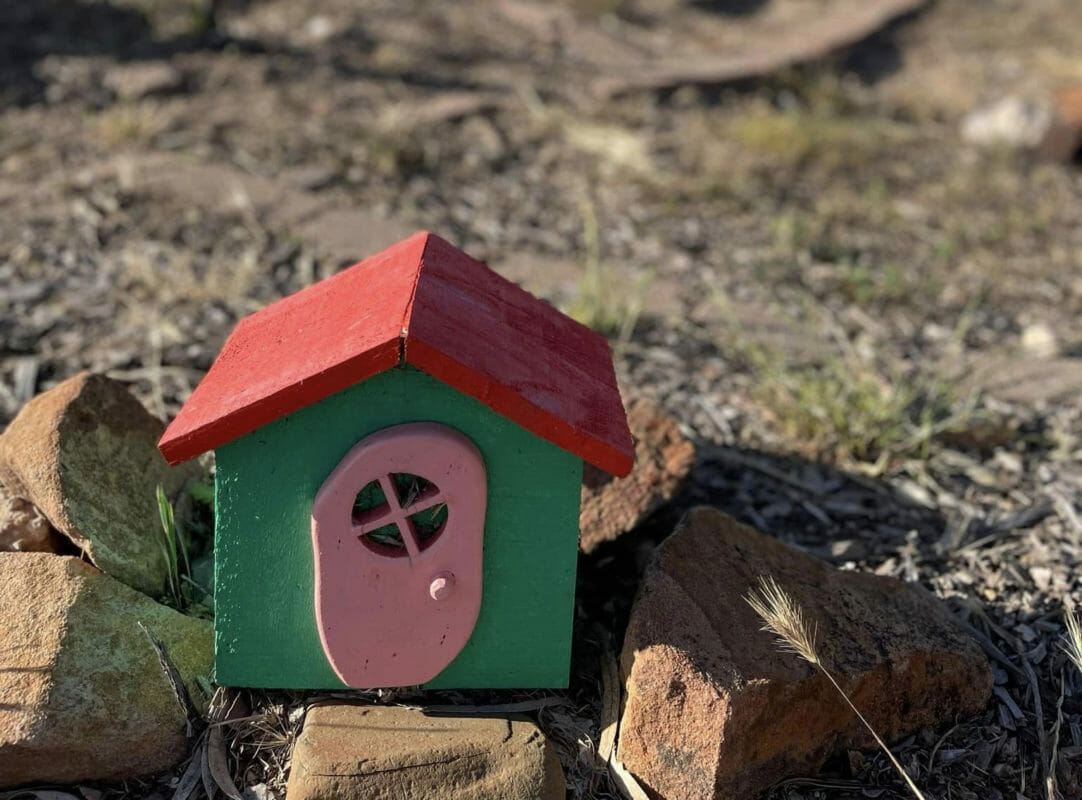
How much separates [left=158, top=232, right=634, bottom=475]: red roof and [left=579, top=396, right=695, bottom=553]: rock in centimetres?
54

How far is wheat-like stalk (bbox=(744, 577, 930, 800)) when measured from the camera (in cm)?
241

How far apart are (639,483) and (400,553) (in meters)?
0.91

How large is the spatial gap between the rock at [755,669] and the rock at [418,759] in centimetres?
24

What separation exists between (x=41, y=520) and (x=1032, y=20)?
8828mm

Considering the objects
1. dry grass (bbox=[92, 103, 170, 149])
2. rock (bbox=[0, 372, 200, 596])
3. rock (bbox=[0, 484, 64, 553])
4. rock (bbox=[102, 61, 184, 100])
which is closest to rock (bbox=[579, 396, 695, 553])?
rock (bbox=[0, 372, 200, 596])

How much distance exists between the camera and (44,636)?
246cm

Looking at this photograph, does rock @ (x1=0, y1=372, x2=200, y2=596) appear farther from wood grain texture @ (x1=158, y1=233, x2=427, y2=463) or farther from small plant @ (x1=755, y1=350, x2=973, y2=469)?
small plant @ (x1=755, y1=350, x2=973, y2=469)

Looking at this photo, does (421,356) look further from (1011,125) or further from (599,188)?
(1011,125)

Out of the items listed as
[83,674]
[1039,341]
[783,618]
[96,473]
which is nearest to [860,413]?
[1039,341]

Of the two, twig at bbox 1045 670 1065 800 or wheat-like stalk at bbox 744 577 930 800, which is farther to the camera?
twig at bbox 1045 670 1065 800

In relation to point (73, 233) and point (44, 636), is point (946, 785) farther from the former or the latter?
point (73, 233)

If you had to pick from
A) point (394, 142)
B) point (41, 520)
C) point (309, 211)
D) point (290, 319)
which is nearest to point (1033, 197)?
point (394, 142)

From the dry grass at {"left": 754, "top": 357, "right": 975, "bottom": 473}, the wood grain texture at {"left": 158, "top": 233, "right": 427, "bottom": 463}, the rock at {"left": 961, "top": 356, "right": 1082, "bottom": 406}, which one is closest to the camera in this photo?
the wood grain texture at {"left": 158, "top": 233, "right": 427, "bottom": 463}

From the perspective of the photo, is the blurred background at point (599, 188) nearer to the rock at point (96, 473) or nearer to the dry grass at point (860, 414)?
the dry grass at point (860, 414)
